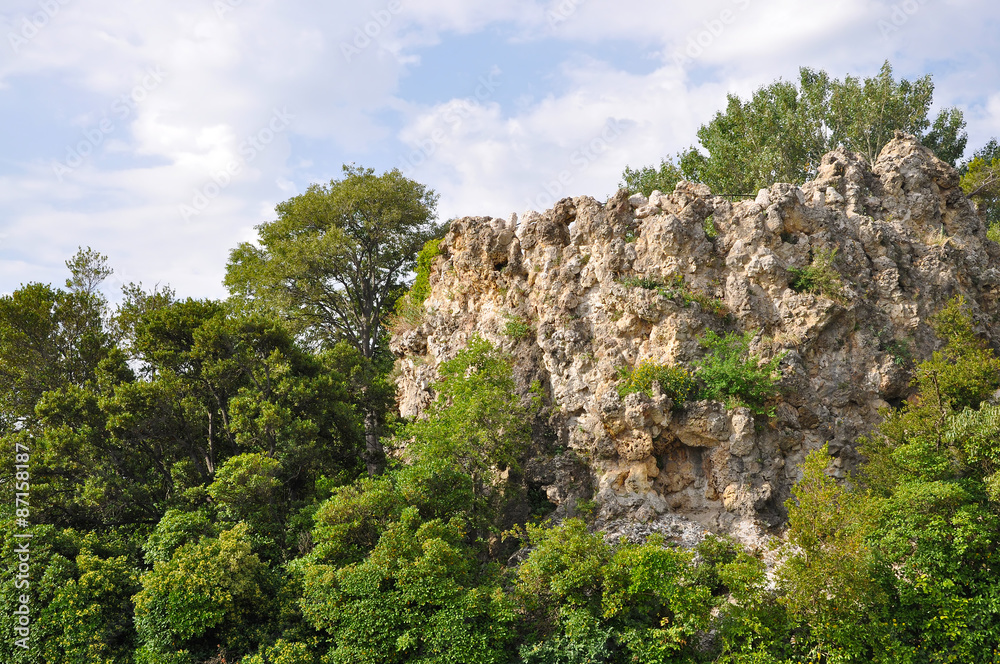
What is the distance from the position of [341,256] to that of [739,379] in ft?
63.2

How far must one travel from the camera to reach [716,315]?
2033 cm

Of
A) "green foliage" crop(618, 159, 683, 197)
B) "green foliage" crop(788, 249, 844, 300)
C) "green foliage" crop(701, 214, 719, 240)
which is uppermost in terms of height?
"green foliage" crop(618, 159, 683, 197)

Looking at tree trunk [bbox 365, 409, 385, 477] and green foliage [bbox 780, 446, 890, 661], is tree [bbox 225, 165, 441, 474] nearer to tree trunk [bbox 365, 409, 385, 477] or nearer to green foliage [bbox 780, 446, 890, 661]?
tree trunk [bbox 365, 409, 385, 477]

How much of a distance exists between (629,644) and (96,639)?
12.1 m

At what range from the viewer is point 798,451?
19.0 m

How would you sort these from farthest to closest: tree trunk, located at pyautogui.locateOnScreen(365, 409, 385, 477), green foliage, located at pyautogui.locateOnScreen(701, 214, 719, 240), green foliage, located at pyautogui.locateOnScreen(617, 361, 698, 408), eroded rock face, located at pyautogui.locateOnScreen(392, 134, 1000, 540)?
tree trunk, located at pyautogui.locateOnScreen(365, 409, 385, 477) → green foliage, located at pyautogui.locateOnScreen(701, 214, 719, 240) → green foliage, located at pyautogui.locateOnScreen(617, 361, 698, 408) → eroded rock face, located at pyautogui.locateOnScreen(392, 134, 1000, 540)

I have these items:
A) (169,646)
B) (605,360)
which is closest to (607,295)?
(605,360)

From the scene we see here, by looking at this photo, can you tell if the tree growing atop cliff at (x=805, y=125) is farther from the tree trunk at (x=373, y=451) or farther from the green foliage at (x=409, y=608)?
the green foliage at (x=409, y=608)

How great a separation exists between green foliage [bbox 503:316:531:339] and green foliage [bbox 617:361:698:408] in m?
4.37

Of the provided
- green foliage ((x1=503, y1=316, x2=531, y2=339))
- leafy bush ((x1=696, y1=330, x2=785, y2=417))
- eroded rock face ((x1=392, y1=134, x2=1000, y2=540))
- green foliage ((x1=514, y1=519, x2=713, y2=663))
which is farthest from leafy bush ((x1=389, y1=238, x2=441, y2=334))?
green foliage ((x1=514, y1=519, x2=713, y2=663))

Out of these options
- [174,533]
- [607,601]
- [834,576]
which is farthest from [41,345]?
[834,576]

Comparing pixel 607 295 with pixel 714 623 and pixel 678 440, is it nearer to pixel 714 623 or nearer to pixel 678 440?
pixel 678 440

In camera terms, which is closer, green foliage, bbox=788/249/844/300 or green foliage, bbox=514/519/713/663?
green foliage, bbox=514/519/713/663

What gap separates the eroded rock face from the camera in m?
18.5
